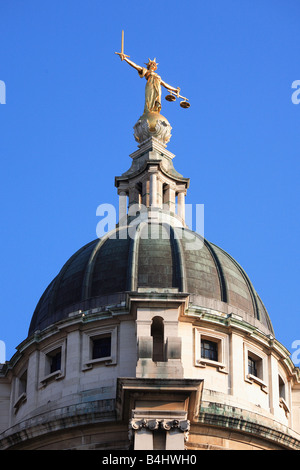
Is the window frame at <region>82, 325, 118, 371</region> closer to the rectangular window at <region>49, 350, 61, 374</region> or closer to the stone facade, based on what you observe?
the stone facade

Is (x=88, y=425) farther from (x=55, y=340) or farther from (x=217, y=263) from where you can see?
(x=217, y=263)

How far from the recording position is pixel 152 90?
9750cm

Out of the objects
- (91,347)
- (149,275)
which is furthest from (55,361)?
(149,275)

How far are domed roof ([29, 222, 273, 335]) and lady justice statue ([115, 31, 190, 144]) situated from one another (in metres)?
10.1

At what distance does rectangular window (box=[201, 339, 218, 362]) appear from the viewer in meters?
82.4

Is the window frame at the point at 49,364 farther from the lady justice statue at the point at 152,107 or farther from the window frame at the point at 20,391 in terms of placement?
the lady justice statue at the point at 152,107

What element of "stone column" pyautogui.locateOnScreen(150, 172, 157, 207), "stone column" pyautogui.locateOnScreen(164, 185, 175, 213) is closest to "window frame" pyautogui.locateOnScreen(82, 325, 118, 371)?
"stone column" pyautogui.locateOnScreen(150, 172, 157, 207)

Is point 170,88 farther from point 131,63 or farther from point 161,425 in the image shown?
point 161,425

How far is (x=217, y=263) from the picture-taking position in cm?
8688

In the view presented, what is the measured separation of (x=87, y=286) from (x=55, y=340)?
346 cm

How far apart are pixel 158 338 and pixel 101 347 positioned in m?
3.66

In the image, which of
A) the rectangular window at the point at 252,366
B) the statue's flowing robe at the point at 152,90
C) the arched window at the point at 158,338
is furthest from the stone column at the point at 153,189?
the arched window at the point at 158,338

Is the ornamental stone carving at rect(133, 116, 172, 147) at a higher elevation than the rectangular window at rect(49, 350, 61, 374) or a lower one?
higher
